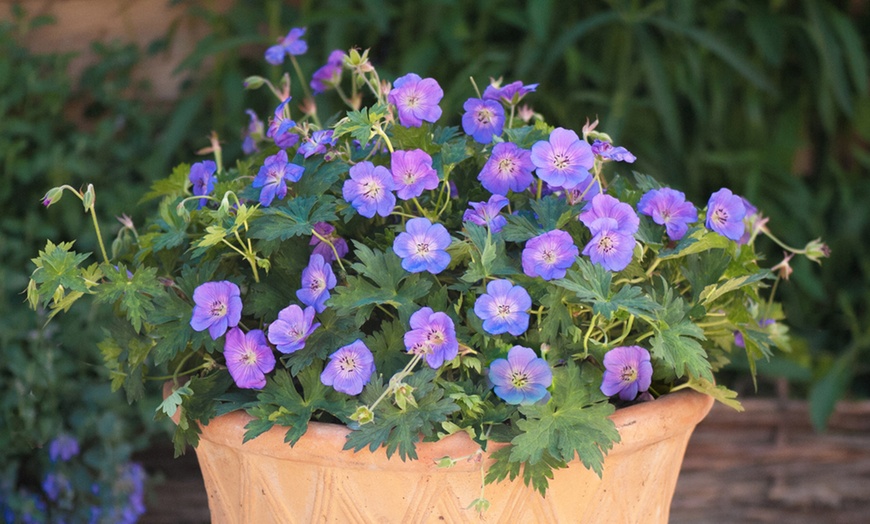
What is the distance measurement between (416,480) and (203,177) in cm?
42

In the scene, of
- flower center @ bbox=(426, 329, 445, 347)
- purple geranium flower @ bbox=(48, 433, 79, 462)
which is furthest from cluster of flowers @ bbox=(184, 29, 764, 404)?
purple geranium flower @ bbox=(48, 433, 79, 462)

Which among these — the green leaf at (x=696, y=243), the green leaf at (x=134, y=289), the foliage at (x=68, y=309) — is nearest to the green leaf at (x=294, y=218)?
the green leaf at (x=134, y=289)

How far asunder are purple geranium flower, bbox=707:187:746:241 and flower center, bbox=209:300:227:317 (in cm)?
46

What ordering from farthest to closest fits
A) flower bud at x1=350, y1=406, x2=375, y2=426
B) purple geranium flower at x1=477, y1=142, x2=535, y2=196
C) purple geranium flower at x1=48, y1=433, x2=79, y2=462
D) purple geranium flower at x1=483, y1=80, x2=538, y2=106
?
purple geranium flower at x1=48, y1=433, x2=79, y2=462 → purple geranium flower at x1=483, y1=80, x2=538, y2=106 → purple geranium flower at x1=477, y1=142, x2=535, y2=196 → flower bud at x1=350, y1=406, x2=375, y2=426

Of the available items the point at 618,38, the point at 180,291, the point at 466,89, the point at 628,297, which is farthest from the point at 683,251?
the point at 618,38

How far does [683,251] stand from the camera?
83 centimetres

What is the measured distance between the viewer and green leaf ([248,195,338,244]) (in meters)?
0.81

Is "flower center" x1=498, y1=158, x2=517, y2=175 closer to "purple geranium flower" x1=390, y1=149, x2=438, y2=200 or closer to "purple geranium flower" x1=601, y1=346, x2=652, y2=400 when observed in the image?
"purple geranium flower" x1=390, y1=149, x2=438, y2=200

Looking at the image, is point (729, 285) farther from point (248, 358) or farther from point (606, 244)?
point (248, 358)

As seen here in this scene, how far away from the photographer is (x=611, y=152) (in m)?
0.84

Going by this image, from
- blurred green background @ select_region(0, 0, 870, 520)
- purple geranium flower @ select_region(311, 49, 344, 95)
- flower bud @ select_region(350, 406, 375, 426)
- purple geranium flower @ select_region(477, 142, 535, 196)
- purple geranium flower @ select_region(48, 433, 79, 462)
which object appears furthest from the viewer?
blurred green background @ select_region(0, 0, 870, 520)

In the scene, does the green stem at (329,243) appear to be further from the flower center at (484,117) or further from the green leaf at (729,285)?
the green leaf at (729,285)

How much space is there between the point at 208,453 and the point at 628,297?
432 mm

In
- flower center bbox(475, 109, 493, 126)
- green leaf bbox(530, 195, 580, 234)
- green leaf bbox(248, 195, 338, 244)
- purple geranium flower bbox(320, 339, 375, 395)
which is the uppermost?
flower center bbox(475, 109, 493, 126)
